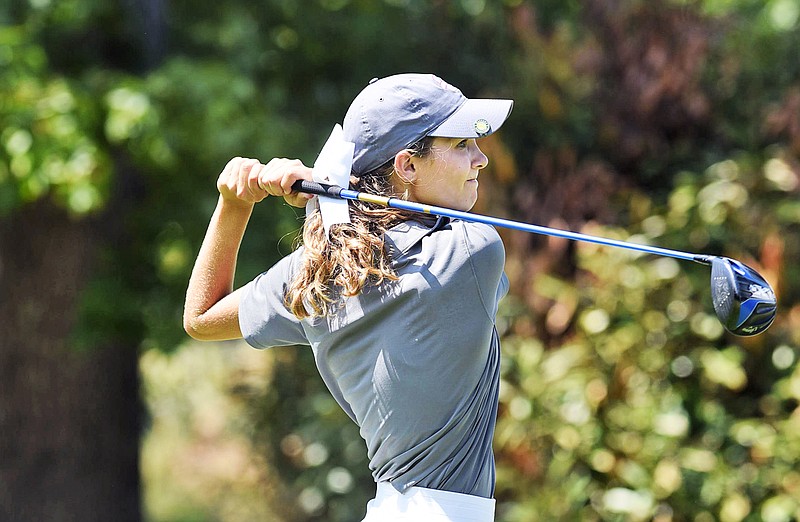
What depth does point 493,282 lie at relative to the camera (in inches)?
86.2

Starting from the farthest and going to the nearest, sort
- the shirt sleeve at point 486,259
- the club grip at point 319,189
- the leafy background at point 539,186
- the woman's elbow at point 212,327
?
the leafy background at point 539,186 < the woman's elbow at point 212,327 < the club grip at point 319,189 < the shirt sleeve at point 486,259

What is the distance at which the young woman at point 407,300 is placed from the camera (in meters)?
2.16

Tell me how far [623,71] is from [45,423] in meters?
4.04

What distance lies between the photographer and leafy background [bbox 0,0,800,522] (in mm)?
5160

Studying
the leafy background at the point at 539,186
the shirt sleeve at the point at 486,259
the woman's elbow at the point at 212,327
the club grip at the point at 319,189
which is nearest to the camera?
the shirt sleeve at the point at 486,259

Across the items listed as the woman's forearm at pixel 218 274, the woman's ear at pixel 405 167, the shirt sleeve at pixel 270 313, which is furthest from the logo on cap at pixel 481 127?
the woman's forearm at pixel 218 274

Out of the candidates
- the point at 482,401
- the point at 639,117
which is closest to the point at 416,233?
the point at 482,401

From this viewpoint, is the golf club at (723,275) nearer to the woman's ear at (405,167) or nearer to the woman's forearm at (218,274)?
the woman's ear at (405,167)

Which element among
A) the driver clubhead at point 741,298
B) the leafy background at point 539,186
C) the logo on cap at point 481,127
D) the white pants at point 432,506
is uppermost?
the logo on cap at point 481,127

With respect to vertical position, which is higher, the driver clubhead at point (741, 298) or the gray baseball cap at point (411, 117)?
the gray baseball cap at point (411, 117)

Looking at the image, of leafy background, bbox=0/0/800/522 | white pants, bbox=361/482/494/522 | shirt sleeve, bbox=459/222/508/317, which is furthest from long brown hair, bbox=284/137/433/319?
leafy background, bbox=0/0/800/522

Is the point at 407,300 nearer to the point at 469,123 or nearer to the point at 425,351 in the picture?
the point at 425,351

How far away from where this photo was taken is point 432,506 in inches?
87.0

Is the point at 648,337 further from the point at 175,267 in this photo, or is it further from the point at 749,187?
the point at 175,267
